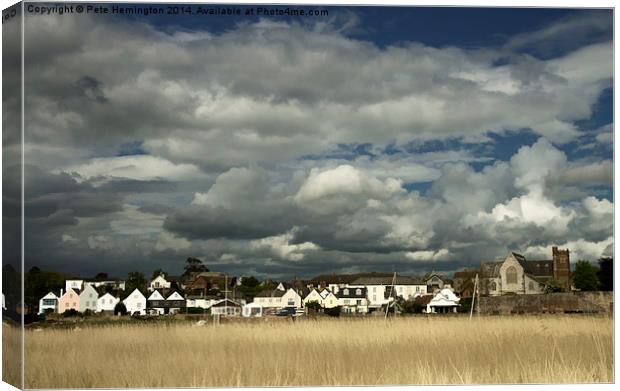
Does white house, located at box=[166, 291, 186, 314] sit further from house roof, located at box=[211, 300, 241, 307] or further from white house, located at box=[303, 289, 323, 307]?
white house, located at box=[303, 289, 323, 307]

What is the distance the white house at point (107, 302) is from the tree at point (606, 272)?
18.7 ft

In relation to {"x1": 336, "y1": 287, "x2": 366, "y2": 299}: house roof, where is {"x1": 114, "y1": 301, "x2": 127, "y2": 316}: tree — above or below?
below

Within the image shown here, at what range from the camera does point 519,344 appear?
34.4 feet

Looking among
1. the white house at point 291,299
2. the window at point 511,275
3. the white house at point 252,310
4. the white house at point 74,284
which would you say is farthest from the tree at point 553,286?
the white house at point 74,284

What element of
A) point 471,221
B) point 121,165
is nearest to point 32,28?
point 121,165

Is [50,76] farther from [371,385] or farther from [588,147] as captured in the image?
[588,147]

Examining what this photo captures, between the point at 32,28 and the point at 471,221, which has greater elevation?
the point at 32,28

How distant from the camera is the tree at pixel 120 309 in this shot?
33.1 ft

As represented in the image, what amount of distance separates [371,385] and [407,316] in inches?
41.2

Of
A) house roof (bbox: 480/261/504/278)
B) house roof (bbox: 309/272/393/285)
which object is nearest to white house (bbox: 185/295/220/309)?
house roof (bbox: 309/272/393/285)

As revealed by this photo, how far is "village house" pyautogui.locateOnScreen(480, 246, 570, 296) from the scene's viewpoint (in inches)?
411

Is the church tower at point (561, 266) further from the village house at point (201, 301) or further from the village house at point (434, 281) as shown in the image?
the village house at point (201, 301)

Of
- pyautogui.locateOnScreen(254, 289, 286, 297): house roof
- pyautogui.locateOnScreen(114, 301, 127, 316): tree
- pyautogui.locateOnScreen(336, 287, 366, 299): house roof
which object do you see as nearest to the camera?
pyautogui.locateOnScreen(114, 301, 127, 316): tree

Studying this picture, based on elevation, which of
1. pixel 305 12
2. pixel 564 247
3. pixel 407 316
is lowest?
pixel 407 316
